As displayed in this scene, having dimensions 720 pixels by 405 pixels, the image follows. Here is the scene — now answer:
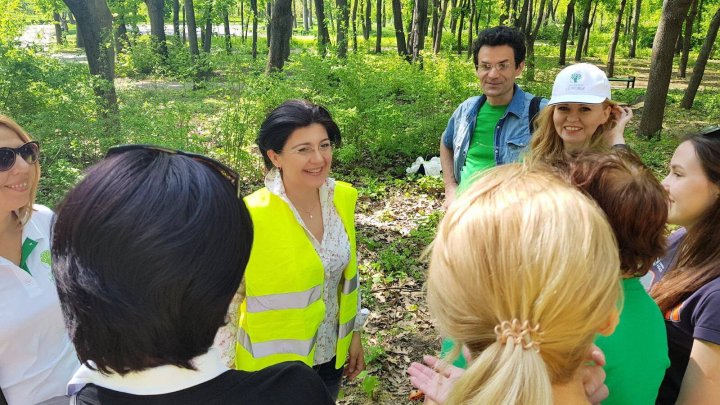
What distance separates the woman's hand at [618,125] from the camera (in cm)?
269

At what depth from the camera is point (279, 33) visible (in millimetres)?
9227

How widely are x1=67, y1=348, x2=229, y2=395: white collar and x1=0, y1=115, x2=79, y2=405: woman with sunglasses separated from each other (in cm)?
93

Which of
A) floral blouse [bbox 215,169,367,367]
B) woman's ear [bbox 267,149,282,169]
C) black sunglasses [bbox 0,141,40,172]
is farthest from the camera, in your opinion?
woman's ear [bbox 267,149,282,169]

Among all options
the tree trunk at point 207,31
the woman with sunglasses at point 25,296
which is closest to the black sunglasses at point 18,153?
the woman with sunglasses at point 25,296

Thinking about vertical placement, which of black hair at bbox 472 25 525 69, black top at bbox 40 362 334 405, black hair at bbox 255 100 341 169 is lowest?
black top at bbox 40 362 334 405

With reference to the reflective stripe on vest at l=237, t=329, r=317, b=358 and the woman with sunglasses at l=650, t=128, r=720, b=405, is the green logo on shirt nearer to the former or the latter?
the reflective stripe on vest at l=237, t=329, r=317, b=358

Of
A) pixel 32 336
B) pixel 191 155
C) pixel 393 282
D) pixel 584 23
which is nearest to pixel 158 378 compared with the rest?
pixel 191 155

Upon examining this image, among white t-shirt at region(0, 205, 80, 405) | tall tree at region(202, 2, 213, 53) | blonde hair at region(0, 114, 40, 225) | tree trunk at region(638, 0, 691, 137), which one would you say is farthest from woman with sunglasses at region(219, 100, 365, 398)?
tall tree at region(202, 2, 213, 53)

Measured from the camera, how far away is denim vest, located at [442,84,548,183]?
3318 mm

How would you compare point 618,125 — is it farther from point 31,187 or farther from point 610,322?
point 31,187

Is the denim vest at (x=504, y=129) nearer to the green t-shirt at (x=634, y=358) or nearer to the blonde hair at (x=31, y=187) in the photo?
the green t-shirt at (x=634, y=358)

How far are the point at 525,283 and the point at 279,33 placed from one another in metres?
9.12

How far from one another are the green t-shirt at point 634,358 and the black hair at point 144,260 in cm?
105

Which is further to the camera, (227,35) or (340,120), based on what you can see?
(227,35)
